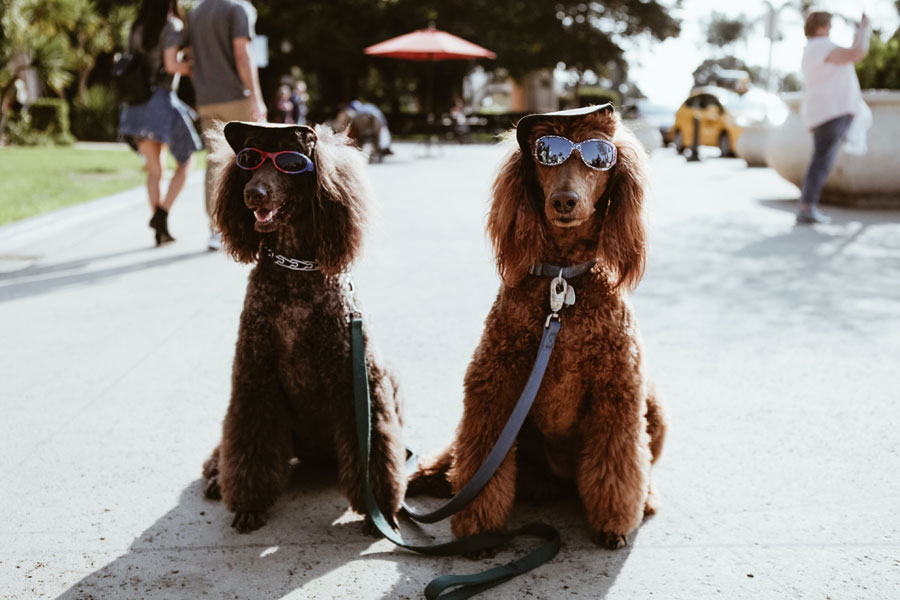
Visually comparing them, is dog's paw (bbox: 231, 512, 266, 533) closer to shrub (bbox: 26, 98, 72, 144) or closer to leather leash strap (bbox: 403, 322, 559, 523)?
leather leash strap (bbox: 403, 322, 559, 523)

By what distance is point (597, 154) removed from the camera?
235cm

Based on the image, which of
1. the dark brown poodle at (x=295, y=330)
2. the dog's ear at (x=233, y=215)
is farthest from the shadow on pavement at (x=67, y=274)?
the dark brown poodle at (x=295, y=330)

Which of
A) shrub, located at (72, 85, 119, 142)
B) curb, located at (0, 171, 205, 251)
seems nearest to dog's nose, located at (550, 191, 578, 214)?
curb, located at (0, 171, 205, 251)

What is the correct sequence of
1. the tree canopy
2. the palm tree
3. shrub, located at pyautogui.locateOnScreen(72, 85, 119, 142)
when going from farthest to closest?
the tree canopy, shrub, located at pyautogui.locateOnScreen(72, 85, 119, 142), the palm tree

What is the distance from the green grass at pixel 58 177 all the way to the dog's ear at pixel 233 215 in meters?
6.49

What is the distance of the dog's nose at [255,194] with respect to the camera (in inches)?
98.6

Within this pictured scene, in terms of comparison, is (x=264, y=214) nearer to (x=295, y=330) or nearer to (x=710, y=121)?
(x=295, y=330)

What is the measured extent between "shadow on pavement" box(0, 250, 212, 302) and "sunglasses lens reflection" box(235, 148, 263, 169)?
3.93m

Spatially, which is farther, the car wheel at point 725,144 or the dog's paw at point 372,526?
the car wheel at point 725,144

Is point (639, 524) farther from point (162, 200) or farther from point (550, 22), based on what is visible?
point (550, 22)

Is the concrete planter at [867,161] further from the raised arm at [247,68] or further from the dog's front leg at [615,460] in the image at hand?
the dog's front leg at [615,460]

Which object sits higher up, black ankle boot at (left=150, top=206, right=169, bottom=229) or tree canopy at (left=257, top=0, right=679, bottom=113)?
tree canopy at (left=257, top=0, right=679, bottom=113)

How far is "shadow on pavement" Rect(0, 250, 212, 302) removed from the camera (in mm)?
5875

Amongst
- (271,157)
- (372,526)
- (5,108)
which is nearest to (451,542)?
(372,526)
